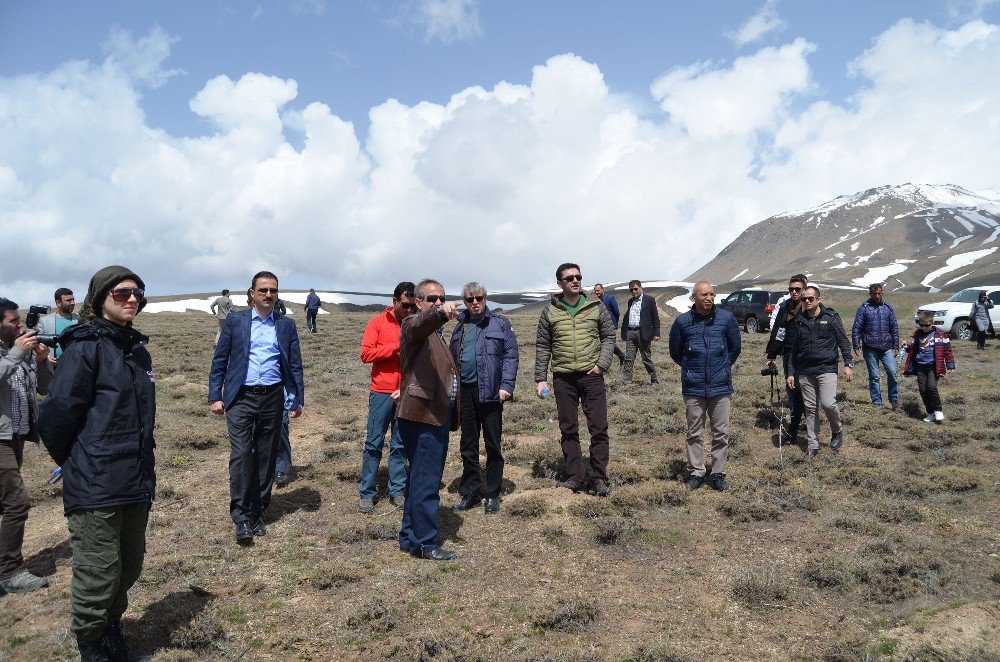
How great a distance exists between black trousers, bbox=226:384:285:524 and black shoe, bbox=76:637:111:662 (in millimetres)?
2047

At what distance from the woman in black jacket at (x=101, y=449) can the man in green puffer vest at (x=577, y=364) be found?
12.9ft

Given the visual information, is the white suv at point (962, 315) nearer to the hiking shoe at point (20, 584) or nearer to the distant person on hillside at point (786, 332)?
the distant person on hillside at point (786, 332)

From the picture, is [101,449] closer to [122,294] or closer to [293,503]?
[122,294]

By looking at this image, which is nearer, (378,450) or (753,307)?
(378,450)

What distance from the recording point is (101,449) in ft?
11.4

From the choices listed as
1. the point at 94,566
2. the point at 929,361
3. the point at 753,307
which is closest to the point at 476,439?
the point at 94,566

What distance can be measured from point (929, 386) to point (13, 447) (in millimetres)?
11761

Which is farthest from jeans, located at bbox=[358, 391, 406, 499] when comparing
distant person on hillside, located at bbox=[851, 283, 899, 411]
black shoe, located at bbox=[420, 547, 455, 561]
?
distant person on hillside, located at bbox=[851, 283, 899, 411]

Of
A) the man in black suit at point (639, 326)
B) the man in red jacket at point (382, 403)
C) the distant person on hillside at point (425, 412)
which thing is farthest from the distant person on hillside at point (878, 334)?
the distant person on hillside at point (425, 412)

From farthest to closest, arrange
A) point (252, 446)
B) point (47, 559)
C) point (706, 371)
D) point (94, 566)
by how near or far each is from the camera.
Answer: point (706, 371) → point (252, 446) → point (47, 559) → point (94, 566)

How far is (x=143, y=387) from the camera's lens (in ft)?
12.1

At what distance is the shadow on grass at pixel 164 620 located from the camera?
4.06 meters

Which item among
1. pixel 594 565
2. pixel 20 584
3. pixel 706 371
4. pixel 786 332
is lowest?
pixel 594 565

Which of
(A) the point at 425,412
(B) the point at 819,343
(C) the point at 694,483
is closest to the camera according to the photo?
(A) the point at 425,412
